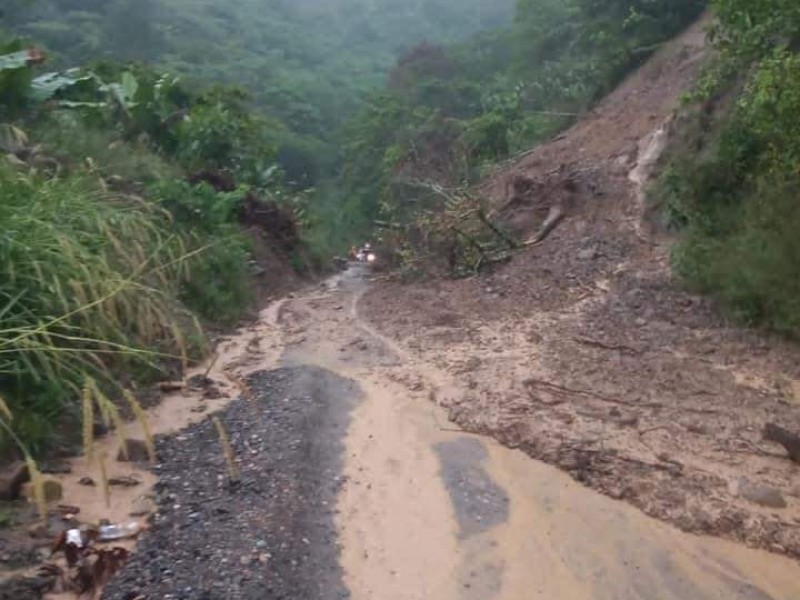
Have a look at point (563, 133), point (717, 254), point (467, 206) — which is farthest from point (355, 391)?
point (563, 133)

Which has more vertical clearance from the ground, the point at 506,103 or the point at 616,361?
the point at 506,103

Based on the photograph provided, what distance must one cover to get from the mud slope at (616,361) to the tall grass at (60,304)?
120 inches

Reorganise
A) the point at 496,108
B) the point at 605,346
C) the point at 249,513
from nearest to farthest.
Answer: the point at 249,513, the point at 605,346, the point at 496,108

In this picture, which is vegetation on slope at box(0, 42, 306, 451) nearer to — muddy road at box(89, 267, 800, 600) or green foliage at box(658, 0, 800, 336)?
muddy road at box(89, 267, 800, 600)

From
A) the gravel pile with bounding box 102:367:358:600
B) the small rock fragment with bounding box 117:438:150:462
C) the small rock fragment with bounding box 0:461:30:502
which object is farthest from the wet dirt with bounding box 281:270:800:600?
the small rock fragment with bounding box 0:461:30:502

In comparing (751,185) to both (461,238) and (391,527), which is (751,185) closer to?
(461,238)

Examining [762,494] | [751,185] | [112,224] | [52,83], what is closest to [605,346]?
[751,185]

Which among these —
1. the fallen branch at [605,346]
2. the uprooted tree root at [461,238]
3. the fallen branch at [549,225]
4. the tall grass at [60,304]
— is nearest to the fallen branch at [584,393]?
the fallen branch at [605,346]

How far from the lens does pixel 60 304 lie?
246 inches

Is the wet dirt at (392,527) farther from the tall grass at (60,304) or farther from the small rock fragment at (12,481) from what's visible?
the tall grass at (60,304)

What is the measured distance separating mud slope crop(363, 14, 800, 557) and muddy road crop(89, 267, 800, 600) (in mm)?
320

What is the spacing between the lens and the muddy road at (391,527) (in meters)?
5.22

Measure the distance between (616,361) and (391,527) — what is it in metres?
3.71

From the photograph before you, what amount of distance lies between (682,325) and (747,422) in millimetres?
Result: 2340
